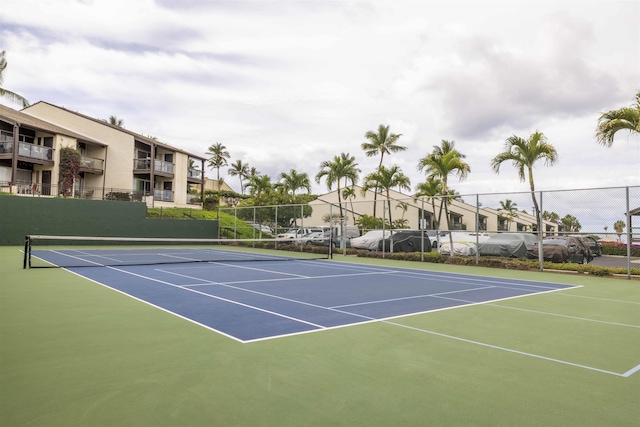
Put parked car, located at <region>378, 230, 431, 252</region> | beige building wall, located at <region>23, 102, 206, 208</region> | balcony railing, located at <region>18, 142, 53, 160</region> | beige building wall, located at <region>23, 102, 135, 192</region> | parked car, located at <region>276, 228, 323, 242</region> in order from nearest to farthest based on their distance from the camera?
parked car, located at <region>378, 230, 431, 252</region> < parked car, located at <region>276, 228, 323, 242</region> < balcony railing, located at <region>18, 142, 53, 160</region> < beige building wall, located at <region>23, 102, 206, 208</region> < beige building wall, located at <region>23, 102, 135, 192</region>

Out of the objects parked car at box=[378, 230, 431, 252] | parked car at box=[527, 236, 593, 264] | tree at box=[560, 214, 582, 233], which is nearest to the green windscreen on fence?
parked car at box=[378, 230, 431, 252]

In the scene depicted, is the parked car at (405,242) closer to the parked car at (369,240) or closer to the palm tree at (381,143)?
the parked car at (369,240)

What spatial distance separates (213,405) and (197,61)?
1804cm

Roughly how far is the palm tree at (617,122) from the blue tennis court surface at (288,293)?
638 cm

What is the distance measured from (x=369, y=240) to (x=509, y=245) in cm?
711

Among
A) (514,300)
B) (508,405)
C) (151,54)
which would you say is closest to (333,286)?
(514,300)

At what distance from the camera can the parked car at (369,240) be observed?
2197cm

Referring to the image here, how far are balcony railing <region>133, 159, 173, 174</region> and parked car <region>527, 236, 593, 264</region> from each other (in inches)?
1250

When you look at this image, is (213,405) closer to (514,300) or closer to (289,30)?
(514,300)

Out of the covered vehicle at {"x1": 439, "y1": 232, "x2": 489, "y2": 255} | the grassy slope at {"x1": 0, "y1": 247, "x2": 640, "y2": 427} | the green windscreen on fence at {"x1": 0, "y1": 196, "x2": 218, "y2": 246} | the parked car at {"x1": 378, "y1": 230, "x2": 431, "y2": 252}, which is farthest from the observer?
the green windscreen on fence at {"x1": 0, "y1": 196, "x2": 218, "y2": 246}

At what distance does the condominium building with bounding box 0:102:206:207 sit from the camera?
1207 inches

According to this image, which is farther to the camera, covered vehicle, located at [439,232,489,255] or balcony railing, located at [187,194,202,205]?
balcony railing, located at [187,194,202,205]

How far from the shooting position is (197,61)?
19.0 m

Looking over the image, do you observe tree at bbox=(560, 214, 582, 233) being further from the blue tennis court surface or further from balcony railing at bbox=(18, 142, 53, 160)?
balcony railing at bbox=(18, 142, 53, 160)
